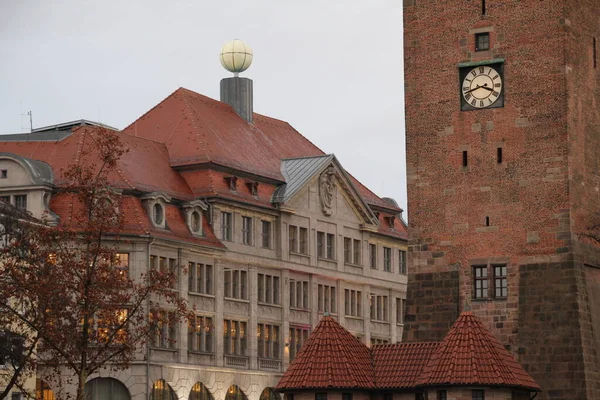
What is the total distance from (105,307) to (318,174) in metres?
57.7

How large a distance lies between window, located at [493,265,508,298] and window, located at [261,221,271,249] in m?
43.2

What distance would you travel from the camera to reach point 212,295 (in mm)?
108312

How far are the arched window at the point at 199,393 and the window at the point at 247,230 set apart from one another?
10301mm

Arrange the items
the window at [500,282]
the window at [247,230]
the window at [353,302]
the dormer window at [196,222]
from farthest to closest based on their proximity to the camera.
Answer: the window at [353,302], the window at [247,230], the dormer window at [196,222], the window at [500,282]

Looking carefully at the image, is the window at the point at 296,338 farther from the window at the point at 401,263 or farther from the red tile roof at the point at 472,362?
the red tile roof at the point at 472,362

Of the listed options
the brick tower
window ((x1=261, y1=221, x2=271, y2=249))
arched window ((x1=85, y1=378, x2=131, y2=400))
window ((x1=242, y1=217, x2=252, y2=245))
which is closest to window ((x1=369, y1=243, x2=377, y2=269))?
window ((x1=261, y1=221, x2=271, y2=249))

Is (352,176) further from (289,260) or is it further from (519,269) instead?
(519,269)

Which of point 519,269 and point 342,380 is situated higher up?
point 519,269

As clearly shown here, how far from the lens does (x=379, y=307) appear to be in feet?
417

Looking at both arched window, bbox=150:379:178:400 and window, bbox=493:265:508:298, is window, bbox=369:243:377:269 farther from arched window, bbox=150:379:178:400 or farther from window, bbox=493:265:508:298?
window, bbox=493:265:508:298

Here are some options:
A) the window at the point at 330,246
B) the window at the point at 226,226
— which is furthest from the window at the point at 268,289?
the window at the point at 330,246

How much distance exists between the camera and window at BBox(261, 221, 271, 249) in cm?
11475

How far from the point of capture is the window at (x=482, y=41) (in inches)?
2906

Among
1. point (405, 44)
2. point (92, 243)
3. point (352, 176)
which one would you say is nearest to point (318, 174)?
point (352, 176)
